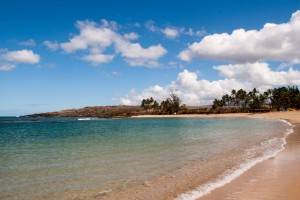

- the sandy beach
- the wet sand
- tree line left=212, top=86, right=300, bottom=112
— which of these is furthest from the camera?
A: tree line left=212, top=86, right=300, bottom=112

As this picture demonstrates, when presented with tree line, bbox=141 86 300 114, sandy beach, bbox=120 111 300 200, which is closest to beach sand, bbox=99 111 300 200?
sandy beach, bbox=120 111 300 200

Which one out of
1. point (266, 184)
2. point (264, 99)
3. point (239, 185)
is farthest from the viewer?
point (264, 99)

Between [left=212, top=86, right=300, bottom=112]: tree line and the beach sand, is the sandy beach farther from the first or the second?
[left=212, top=86, right=300, bottom=112]: tree line

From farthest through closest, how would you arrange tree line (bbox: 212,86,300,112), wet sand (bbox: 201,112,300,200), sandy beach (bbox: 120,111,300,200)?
1. tree line (bbox: 212,86,300,112)
2. sandy beach (bbox: 120,111,300,200)
3. wet sand (bbox: 201,112,300,200)

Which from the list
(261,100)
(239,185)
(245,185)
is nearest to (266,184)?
(245,185)

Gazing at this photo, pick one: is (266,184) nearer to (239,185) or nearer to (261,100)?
(239,185)

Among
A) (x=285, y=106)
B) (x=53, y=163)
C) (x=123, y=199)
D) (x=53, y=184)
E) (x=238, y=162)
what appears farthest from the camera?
(x=285, y=106)

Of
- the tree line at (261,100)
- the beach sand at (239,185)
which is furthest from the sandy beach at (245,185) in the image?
the tree line at (261,100)

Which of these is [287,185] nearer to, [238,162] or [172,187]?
[172,187]

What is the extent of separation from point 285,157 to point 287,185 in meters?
8.90

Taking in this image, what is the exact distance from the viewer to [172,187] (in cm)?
1487

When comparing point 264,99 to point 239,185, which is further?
point 264,99

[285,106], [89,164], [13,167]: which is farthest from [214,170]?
[285,106]

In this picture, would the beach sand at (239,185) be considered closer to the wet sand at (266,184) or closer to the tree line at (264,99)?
the wet sand at (266,184)
